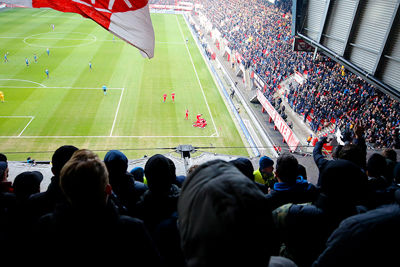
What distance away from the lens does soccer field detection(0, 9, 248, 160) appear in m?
17.4

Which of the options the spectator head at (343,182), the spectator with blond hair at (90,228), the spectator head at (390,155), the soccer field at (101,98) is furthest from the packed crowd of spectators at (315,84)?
the spectator with blond hair at (90,228)

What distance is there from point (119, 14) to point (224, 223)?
512 cm

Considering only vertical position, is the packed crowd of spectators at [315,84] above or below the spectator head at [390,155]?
below

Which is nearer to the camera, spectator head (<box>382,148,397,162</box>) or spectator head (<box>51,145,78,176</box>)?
spectator head (<box>51,145,78,176</box>)

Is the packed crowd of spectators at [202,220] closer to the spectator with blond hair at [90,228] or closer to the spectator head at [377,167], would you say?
the spectator with blond hair at [90,228]

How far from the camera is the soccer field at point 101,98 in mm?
17359

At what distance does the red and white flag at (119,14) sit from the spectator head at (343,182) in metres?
4.21

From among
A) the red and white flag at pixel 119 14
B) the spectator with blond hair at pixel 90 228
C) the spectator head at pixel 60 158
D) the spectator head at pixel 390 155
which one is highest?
the red and white flag at pixel 119 14

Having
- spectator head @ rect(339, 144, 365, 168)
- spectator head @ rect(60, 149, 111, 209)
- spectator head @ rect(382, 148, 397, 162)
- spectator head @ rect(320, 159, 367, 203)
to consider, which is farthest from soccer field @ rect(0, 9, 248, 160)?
spectator head @ rect(60, 149, 111, 209)

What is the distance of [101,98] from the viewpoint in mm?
22516

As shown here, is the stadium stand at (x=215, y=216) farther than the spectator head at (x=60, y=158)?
No

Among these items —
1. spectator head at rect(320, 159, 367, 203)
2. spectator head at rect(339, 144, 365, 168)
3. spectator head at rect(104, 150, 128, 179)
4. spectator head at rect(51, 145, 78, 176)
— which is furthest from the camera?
spectator head at rect(104, 150, 128, 179)

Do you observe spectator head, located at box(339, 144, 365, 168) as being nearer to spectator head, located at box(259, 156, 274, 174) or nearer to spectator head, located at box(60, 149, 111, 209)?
spectator head, located at box(259, 156, 274, 174)

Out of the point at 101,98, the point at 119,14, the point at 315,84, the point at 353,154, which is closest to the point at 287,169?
the point at 353,154
